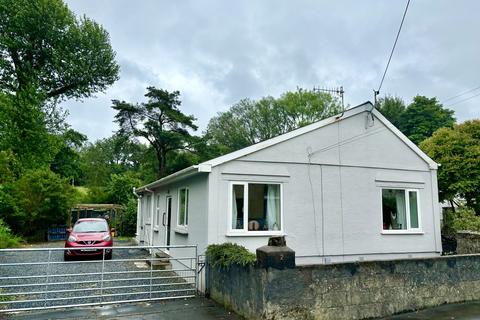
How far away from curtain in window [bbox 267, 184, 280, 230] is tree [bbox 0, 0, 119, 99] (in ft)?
69.1

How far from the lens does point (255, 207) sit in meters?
8.67

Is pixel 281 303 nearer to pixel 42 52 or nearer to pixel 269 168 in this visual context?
pixel 269 168

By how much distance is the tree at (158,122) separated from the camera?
1273 inches

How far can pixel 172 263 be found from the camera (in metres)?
10.8

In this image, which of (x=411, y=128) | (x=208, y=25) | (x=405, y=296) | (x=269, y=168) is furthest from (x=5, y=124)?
(x=411, y=128)

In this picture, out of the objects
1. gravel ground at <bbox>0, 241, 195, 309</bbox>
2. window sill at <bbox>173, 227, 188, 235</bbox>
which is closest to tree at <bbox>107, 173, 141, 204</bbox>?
gravel ground at <bbox>0, 241, 195, 309</bbox>

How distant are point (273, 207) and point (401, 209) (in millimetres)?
4496

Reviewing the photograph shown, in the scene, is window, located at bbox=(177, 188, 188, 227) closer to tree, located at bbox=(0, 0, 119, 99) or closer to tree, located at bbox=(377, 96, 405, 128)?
tree, located at bbox=(0, 0, 119, 99)

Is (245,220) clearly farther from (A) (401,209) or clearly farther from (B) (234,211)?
(A) (401,209)

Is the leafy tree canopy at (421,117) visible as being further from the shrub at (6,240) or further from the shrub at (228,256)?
the shrub at (6,240)

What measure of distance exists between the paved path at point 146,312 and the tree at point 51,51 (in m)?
21.0

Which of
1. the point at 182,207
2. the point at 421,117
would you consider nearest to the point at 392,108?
the point at 421,117

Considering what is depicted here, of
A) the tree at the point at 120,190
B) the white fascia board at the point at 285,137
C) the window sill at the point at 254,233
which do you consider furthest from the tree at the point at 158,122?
the window sill at the point at 254,233

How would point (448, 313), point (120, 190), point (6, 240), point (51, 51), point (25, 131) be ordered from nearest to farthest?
point (448, 313)
point (6, 240)
point (25, 131)
point (51, 51)
point (120, 190)
